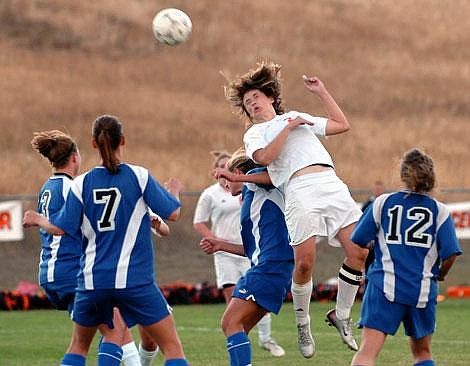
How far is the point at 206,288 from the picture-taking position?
19047 millimetres

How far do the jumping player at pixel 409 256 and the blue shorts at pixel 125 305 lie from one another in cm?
118

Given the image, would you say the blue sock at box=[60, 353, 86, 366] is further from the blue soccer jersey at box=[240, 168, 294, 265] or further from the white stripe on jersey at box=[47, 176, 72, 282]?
the blue soccer jersey at box=[240, 168, 294, 265]

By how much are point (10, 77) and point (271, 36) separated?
7035mm

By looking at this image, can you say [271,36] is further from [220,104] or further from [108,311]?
[108,311]

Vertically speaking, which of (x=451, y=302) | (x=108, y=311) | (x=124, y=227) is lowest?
(x=451, y=302)

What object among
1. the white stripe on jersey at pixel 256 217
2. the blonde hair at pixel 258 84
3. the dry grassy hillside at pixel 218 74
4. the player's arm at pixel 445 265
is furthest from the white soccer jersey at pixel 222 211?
the dry grassy hillside at pixel 218 74

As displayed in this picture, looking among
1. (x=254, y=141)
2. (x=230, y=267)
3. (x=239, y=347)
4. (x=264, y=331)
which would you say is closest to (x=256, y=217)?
(x=254, y=141)

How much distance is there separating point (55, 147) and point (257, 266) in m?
1.56

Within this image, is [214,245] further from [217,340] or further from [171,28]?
[171,28]

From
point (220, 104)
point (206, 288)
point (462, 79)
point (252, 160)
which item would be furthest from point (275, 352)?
point (462, 79)

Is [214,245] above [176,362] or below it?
above

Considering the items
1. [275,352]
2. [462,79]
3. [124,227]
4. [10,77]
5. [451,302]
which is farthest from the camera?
[462,79]

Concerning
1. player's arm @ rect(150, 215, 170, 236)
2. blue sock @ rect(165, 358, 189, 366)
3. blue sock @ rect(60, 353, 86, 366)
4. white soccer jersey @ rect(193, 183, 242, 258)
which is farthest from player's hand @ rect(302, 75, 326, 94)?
white soccer jersey @ rect(193, 183, 242, 258)

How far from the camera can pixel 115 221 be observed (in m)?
7.00
